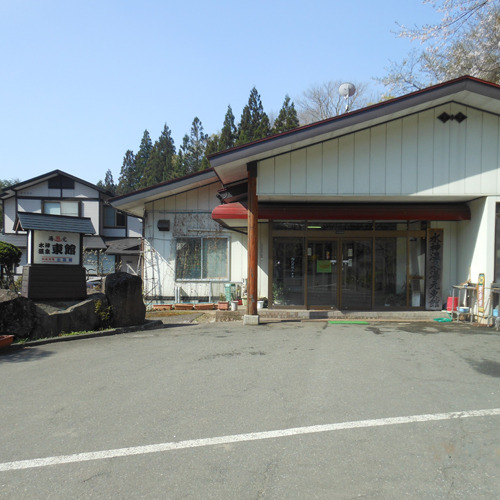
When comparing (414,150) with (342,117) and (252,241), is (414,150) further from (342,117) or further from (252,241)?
(252,241)

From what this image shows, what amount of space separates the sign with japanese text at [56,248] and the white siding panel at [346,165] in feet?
22.1

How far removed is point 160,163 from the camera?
56938mm

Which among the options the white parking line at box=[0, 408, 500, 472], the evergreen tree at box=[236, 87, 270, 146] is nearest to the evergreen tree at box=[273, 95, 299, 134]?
the evergreen tree at box=[236, 87, 270, 146]

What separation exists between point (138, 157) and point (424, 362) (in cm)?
6600

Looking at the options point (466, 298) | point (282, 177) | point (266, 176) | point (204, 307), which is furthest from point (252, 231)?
point (466, 298)

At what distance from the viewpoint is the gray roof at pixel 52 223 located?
10.0 meters

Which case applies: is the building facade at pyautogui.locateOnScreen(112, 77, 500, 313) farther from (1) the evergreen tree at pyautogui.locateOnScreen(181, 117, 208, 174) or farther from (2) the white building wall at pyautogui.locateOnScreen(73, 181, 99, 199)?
(1) the evergreen tree at pyautogui.locateOnScreen(181, 117, 208, 174)

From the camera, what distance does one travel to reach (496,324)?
9469mm

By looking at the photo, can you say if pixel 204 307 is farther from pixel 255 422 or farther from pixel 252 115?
pixel 252 115

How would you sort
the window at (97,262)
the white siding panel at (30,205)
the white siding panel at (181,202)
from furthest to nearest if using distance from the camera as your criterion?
the window at (97,262) → the white siding panel at (30,205) → the white siding panel at (181,202)

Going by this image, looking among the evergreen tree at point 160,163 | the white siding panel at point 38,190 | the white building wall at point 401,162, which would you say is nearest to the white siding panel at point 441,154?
the white building wall at point 401,162

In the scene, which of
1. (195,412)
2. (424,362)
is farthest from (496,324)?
(195,412)

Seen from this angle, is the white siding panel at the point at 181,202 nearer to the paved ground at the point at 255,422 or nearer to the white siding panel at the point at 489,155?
the paved ground at the point at 255,422

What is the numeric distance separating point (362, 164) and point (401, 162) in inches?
37.0
